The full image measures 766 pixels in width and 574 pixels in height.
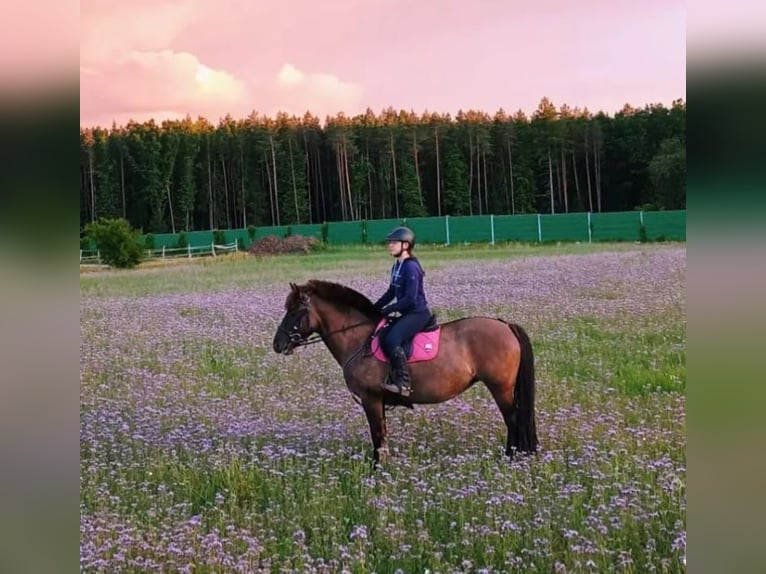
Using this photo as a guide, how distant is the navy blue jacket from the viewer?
411cm

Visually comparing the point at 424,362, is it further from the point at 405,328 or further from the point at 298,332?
the point at 298,332

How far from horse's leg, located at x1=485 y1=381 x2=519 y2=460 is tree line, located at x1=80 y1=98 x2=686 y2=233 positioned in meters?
1.19

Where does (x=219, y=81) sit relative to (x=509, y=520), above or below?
above

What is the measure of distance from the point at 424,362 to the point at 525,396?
2.20ft

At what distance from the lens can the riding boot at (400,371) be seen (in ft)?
13.7

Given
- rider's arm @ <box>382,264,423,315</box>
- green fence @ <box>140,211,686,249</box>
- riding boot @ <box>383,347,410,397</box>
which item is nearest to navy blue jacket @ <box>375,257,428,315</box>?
rider's arm @ <box>382,264,423,315</box>

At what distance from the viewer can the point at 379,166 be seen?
15.2 ft

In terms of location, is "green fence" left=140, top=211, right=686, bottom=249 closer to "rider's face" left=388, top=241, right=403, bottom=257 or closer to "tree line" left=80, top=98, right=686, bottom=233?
"tree line" left=80, top=98, right=686, bottom=233

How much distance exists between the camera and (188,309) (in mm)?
4996
